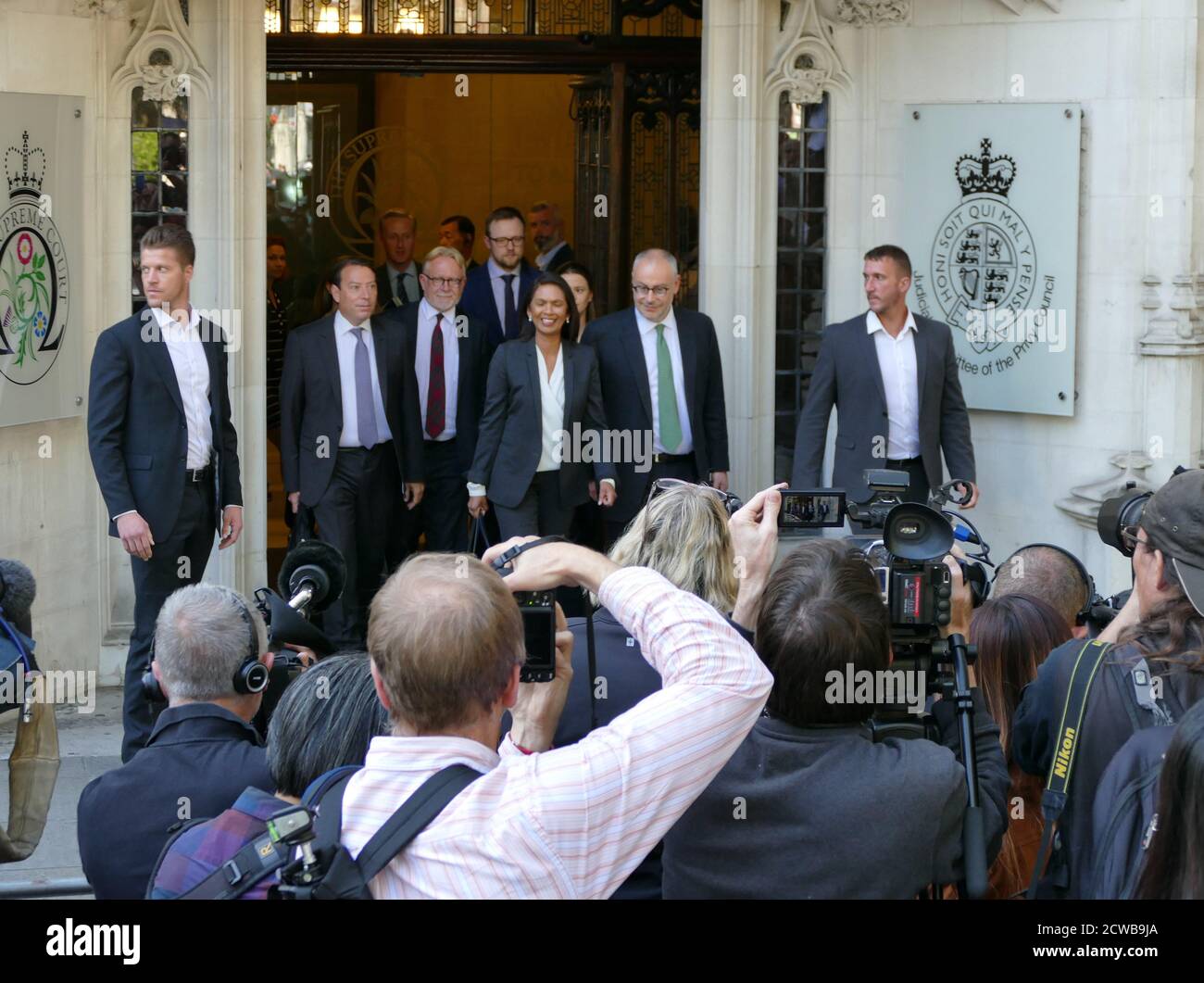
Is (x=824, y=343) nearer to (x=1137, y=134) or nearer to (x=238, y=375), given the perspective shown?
(x=1137, y=134)

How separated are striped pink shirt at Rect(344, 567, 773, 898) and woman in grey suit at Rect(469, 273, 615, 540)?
530 centimetres

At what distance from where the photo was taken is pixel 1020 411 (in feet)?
27.0

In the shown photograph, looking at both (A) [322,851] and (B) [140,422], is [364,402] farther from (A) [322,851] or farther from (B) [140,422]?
(A) [322,851]

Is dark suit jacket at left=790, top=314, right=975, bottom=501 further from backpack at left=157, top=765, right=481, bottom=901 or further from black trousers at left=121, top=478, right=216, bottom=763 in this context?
backpack at left=157, top=765, right=481, bottom=901

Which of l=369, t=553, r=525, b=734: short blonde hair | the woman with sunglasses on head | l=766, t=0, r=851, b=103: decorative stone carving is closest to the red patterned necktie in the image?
l=766, t=0, r=851, b=103: decorative stone carving

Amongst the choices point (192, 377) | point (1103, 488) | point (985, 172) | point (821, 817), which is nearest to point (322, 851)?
point (821, 817)

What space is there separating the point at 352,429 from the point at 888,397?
94.7 inches

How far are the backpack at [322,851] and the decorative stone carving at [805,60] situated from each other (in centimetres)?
649

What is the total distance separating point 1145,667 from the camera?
10.6 feet

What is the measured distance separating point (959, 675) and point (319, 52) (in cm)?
690

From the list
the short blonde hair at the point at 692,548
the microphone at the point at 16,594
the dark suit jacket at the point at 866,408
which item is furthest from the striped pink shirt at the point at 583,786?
the dark suit jacket at the point at 866,408

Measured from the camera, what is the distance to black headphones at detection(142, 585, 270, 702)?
12.3 ft

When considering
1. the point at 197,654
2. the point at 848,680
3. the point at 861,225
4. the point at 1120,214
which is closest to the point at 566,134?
the point at 861,225

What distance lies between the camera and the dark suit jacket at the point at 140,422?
21.3 feet
